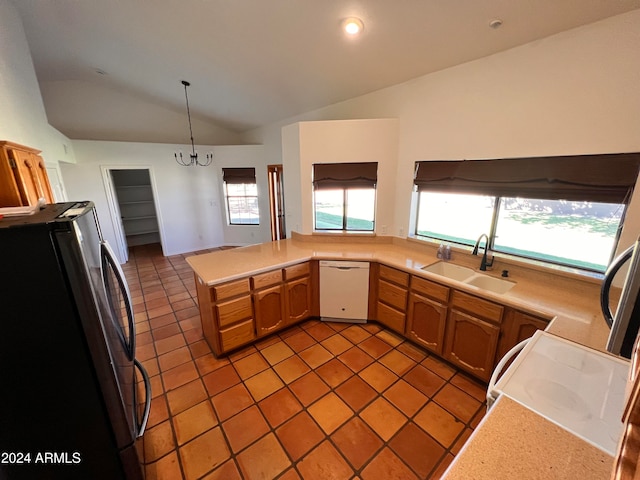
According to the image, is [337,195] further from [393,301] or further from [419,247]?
[393,301]

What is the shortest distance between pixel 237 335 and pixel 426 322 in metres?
1.81

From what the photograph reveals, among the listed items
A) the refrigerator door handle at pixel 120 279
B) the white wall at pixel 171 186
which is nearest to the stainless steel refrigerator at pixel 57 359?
the refrigerator door handle at pixel 120 279

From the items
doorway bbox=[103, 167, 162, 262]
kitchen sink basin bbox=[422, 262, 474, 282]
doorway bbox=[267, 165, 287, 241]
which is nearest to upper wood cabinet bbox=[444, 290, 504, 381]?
kitchen sink basin bbox=[422, 262, 474, 282]

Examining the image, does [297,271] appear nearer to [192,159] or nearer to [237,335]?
[237,335]

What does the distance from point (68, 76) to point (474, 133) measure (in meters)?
6.48

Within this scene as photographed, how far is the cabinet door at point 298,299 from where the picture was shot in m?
2.78

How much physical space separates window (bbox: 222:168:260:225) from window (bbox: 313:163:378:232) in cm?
285

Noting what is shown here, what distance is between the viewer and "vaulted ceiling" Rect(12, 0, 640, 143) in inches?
71.0

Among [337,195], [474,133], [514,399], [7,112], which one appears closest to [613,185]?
[474,133]

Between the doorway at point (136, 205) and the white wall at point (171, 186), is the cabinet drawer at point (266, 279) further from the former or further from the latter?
the doorway at point (136, 205)

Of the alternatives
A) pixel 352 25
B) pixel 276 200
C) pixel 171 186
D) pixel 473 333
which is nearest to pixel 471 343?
pixel 473 333

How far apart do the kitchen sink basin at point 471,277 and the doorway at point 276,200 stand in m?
3.18

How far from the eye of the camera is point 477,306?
2016 mm

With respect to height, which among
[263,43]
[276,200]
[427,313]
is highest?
[263,43]
